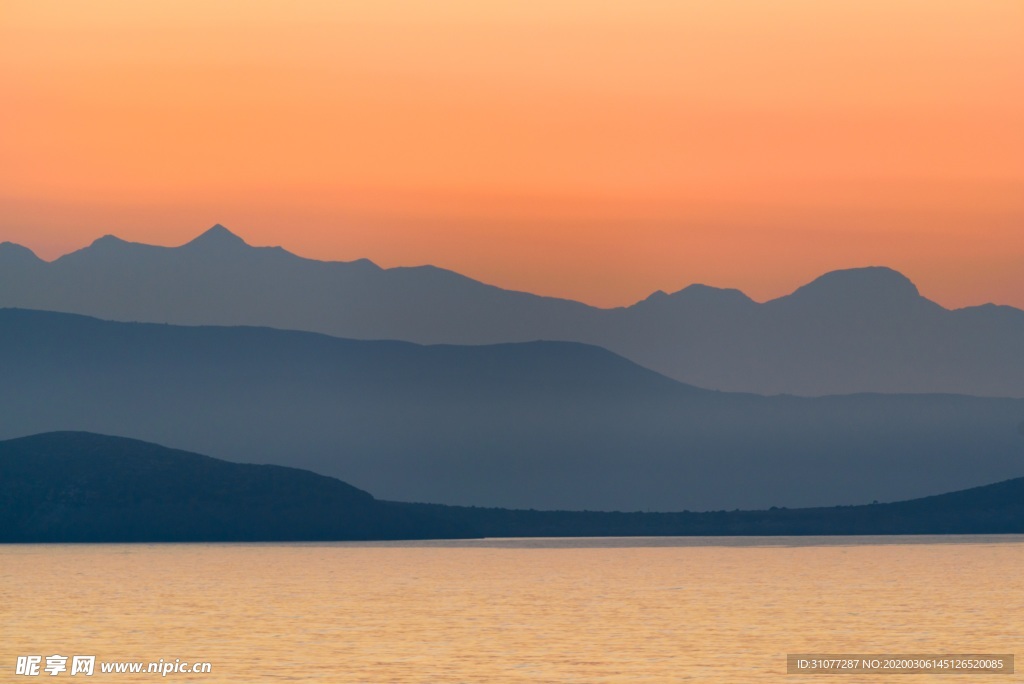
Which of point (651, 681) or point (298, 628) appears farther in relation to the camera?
point (298, 628)

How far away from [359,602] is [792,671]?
52573 mm

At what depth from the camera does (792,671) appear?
69.2 meters

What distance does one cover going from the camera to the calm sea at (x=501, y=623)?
7075cm

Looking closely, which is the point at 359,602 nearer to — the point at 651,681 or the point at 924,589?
the point at 924,589

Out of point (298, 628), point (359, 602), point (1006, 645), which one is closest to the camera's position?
point (1006, 645)

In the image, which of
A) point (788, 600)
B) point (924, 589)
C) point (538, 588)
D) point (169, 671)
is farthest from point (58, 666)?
point (924, 589)

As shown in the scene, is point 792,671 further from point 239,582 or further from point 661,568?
point 661,568

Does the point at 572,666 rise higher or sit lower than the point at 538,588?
lower

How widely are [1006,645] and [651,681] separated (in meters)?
23.6

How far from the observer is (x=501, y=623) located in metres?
96.2

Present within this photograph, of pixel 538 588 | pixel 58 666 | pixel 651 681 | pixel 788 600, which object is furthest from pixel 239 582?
pixel 651 681

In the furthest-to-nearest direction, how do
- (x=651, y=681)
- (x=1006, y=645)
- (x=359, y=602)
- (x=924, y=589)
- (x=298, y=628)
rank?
(x=924, y=589), (x=359, y=602), (x=298, y=628), (x=1006, y=645), (x=651, y=681)

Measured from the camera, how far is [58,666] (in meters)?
70.0

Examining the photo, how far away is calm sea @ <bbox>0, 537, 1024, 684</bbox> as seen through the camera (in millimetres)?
70750
